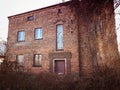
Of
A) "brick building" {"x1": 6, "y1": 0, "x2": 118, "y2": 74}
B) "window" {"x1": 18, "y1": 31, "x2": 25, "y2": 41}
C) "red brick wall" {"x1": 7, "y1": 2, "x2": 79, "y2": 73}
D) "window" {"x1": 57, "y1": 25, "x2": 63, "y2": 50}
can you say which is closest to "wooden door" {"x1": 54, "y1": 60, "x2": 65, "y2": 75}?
"brick building" {"x1": 6, "y1": 0, "x2": 118, "y2": 74}

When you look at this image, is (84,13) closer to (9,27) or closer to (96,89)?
(96,89)

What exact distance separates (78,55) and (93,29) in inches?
120

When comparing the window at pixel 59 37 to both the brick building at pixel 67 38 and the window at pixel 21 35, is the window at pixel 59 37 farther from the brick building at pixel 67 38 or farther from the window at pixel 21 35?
the window at pixel 21 35

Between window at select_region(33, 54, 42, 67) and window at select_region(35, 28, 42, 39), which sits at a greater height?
window at select_region(35, 28, 42, 39)

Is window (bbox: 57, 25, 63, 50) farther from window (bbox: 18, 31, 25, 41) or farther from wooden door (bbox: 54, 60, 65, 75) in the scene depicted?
window (bbox: 18, 31, 25, 41)

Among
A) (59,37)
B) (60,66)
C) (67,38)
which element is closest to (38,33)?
(59,37)

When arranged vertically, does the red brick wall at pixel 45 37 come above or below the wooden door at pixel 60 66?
above

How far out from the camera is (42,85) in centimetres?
873

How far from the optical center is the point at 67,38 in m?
18.1

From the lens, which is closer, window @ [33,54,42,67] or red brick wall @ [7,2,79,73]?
red brick wall @ [7,2,79,73]

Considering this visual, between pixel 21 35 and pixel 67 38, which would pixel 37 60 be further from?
pixel 67 38

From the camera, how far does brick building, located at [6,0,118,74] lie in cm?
1655

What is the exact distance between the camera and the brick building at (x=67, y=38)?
54.3 feet

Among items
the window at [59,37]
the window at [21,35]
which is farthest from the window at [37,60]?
the window at [21,35]
